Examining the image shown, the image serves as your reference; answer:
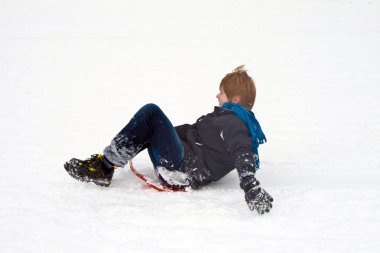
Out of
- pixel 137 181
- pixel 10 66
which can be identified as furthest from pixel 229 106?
pixel 10 66

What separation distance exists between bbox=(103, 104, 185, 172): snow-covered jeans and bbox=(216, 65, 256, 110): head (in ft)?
1.37

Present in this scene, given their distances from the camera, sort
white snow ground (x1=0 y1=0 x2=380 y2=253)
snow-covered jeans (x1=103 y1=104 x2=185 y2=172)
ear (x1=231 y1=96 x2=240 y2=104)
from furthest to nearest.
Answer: ear (x1=231 y1=96 x2=240 y2=104) < snow-covered jeans (x1=103 y1=104 x2=185 y2=172) < white snow ground (x1=0 y1=0 x2=380 y2=253)

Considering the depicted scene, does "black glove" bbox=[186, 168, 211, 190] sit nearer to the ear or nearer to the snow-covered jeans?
the snow-covered jeans

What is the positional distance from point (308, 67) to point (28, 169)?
12.7 feet

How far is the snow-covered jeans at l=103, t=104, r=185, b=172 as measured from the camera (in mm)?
2738

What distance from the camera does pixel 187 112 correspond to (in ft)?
14.7

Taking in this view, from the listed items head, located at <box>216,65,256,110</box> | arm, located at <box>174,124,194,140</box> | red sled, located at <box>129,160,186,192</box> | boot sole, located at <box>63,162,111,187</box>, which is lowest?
red sled, located at <box>129,160,186,192</box>

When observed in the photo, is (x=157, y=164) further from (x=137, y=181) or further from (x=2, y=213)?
(x=2, y=213)

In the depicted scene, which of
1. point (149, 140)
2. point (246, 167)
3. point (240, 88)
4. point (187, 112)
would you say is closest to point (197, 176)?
point (149, 140)

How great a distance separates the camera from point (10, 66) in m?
5.78

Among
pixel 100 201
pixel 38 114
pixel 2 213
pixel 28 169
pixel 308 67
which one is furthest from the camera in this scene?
pixel 308 67

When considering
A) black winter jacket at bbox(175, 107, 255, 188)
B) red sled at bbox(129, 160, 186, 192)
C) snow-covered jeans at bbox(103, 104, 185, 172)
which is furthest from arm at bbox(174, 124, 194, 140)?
red sled at bbox(129, 160, 186, 192)

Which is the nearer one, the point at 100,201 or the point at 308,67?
the point at 100,201

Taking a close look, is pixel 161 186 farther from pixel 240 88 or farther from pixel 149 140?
pixel 240 88
